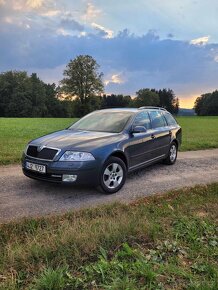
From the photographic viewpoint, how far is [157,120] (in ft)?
27.1

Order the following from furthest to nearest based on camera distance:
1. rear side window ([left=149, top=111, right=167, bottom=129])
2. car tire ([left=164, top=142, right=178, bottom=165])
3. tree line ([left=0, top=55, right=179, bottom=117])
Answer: tree line ([left=0, top=55, right=179, bottom=117]) < car tire ([left=164, top=142, right=178, bottom=165]) < rear side window ([left=149, top=111, right=167, bottom=129])

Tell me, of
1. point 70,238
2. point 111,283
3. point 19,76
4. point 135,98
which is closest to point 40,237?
point 70,238

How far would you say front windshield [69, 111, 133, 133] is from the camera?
6838mm

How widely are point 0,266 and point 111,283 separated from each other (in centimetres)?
117

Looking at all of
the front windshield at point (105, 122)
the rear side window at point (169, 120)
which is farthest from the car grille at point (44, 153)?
the rear side window at point (169, 120)

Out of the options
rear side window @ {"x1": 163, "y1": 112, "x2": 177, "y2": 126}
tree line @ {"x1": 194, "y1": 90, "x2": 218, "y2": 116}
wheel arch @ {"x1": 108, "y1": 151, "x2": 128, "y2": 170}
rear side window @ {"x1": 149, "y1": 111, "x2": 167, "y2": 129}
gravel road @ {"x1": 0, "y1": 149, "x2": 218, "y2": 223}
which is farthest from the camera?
tree line @ {"x1": 194, "y1": 90, "x2": 218, "y2": 116}

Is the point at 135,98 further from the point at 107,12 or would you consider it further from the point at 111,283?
the point at 111,283

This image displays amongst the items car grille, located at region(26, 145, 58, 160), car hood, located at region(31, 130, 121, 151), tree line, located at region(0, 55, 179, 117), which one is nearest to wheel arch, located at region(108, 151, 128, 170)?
car hood, located at region(31, 130, 121, 151)

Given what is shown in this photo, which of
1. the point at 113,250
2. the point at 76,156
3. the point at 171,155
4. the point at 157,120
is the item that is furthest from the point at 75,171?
the point at 171,155

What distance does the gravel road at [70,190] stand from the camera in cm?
521

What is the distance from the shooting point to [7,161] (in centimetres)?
884

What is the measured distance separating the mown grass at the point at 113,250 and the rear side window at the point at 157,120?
335 cm

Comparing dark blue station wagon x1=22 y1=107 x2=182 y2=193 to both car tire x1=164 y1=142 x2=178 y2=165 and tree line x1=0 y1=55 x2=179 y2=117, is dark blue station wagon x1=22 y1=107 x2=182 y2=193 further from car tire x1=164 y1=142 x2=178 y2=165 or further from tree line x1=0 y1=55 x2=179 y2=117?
tree line x1=0 y1=55 x2=179 y2=117

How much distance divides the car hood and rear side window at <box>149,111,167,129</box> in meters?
1.82
